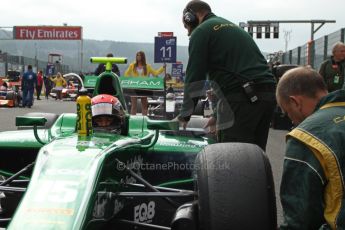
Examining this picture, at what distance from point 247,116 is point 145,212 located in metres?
1.00

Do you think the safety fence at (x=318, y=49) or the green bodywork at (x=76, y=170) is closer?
the green bodywork at (x=76, y=170)

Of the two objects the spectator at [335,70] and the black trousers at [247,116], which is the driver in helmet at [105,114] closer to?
the black trousers at [247,116]

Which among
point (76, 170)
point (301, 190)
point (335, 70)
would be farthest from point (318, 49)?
point (301, 190)

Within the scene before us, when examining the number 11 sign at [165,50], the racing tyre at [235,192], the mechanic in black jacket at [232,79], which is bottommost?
the racing tyre at [235,192]

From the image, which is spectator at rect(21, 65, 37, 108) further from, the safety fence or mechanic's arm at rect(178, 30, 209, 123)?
mechanic's arm at rect(178, 30, 209, 123)

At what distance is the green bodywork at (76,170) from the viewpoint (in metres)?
2.73

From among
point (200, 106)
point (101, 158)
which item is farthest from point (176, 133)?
point (200, 106)

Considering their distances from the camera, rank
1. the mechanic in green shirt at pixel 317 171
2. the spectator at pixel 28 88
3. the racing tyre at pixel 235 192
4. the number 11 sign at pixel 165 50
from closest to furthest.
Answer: the mechanic in green shirt at pixel 317 171 → the racing tyre at pixel 235 192 → the number 11 sign at pixel 165 50 → the spectator at pixel 28 88

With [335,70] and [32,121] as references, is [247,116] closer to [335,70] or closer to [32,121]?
[32,121]

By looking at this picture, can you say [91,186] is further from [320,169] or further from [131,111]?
[131,111]

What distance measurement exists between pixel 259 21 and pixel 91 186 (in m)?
33.8

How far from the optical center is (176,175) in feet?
14.2

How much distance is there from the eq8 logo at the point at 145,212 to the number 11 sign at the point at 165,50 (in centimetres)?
1101

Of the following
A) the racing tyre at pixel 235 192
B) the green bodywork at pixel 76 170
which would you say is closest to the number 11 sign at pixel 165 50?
the green bodywork at pixel 76 170
